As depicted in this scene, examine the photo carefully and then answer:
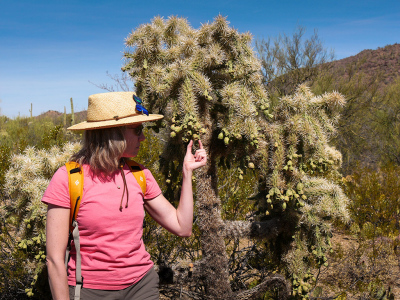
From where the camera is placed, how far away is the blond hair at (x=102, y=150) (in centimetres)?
170

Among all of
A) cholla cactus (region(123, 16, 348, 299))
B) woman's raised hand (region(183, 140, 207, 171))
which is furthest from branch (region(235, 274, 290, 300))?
woman's raised hand (region(183, 140, 207, 171))

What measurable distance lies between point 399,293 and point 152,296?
15.1 ft

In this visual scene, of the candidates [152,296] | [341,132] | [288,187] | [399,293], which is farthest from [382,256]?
[341,132]

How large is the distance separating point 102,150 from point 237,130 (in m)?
1.19

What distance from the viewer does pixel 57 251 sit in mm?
1540

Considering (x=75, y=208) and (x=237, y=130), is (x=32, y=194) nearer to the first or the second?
(x=75, y=208)

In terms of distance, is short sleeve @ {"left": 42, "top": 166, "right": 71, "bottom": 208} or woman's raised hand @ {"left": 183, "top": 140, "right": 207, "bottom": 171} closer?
short sleeve @ {"left": 42, "top": 166, "right": 71, "bottom": 208}

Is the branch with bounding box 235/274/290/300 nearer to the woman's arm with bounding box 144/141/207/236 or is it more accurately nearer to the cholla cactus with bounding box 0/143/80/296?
the woman's arm with bounding box 144/141/207/236

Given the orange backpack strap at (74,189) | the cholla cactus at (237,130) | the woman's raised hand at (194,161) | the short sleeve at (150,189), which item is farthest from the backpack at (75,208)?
the cholla cactus at (237,130)

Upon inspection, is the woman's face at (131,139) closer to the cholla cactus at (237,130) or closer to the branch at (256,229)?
the cholla cactus at (237,130)

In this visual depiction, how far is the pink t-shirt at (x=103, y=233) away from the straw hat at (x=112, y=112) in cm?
25

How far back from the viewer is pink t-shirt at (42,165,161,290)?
1.61 meters

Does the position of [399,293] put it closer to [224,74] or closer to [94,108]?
[224,74]

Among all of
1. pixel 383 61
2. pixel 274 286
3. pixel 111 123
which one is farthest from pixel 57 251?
pixel 383 61
